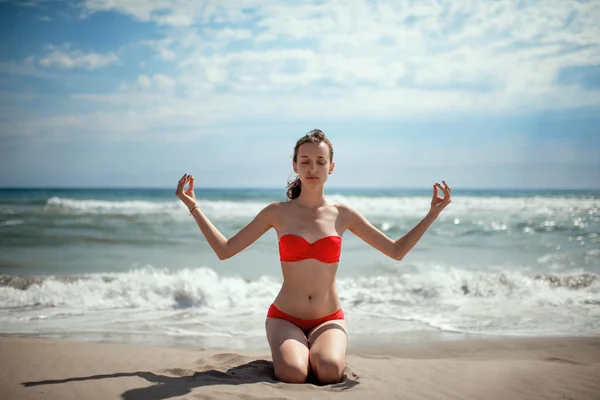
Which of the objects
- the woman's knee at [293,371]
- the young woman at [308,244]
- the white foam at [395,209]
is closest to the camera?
the woman's knee at [293,371]

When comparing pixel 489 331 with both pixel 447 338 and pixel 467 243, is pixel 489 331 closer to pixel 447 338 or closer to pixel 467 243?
pixel 447 338

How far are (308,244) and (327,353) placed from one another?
0.89 meters

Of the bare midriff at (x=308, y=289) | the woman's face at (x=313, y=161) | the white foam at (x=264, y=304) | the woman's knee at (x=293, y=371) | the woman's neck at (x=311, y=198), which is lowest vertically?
the white foam at (x=264, y=304)

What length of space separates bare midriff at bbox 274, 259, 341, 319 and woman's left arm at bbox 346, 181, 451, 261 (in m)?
0.44

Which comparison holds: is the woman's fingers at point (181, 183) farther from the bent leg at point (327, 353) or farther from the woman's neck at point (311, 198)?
the bent leg at point (327, 353)

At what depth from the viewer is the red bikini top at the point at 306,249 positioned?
4.16 m

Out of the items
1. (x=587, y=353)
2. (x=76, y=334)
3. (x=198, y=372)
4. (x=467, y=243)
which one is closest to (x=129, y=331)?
(x=76, y=334)

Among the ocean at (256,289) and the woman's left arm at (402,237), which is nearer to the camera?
the woman's left arm at (402,237)

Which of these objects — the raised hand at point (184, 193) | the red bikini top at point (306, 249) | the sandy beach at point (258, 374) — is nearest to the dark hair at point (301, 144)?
the red bikini top at point (306, 249)

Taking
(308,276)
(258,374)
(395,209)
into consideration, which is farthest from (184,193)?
(395,209)

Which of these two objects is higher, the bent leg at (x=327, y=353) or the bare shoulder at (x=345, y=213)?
the bare shoulder at (x=345, y=213)

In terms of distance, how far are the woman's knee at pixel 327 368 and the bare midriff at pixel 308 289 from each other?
44 cm

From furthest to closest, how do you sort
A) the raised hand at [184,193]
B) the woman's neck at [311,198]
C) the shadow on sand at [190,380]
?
the woman's neck at [311,198], the raised hand at [184,193], the shadow on sand at [190,380]

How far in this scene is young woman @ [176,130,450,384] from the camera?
13.7 ft
